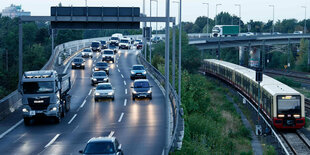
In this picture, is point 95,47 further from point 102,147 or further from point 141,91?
point 102,147

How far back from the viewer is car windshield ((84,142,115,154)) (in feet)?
59.0

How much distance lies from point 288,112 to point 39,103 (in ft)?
54.0

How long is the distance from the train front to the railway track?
705 mm

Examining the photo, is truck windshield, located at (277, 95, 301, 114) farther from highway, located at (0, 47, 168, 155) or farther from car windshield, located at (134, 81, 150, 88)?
car windshield, located at (134, 81, 150, 88)

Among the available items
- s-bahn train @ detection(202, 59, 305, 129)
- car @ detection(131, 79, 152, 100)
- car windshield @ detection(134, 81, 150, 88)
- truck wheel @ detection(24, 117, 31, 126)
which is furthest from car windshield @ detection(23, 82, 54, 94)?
s-bahn train @ detection(202, 59, 305, 129)

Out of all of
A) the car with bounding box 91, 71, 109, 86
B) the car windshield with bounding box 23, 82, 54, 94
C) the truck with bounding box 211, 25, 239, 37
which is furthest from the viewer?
the truck with bounding box 211, 25, 239, 37

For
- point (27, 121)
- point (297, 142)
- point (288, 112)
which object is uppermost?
point (288, 112)

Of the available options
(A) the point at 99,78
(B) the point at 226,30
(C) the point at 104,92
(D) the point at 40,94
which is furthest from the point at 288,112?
(B) the point at 226,30

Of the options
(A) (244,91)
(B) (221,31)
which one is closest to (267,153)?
(A) (244,91)

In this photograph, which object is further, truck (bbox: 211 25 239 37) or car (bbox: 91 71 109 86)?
truck (bbox: 211 25 239 37)

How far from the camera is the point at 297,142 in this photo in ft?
102

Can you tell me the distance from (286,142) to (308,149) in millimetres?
1885

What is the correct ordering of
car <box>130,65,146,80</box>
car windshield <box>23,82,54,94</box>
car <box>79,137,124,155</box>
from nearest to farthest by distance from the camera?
car <box>79,137,124,155</box> → car windshield <box>23,82,54,94</box> → car <box>130,65,146,80</box>

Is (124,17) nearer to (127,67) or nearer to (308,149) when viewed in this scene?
(308,149)
